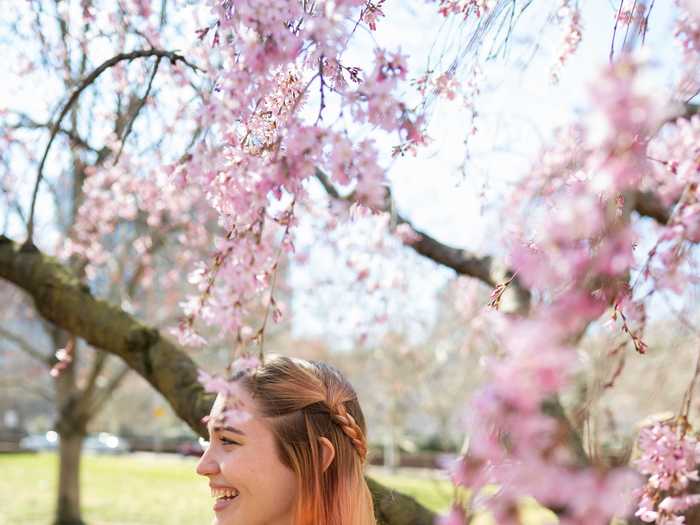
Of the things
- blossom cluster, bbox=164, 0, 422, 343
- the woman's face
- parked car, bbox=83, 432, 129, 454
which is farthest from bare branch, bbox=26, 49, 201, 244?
parked car, bbox=83, 432, 129, 454

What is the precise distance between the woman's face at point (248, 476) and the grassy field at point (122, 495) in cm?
558

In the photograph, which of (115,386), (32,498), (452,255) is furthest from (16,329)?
(452,255)

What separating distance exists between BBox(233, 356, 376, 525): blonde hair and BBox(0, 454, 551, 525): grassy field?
548 centimetres

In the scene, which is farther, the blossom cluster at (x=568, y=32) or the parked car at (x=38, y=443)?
the parked car at (x=38, y=443)

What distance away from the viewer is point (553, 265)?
2.46 feet

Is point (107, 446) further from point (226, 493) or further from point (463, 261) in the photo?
point (226, 493)

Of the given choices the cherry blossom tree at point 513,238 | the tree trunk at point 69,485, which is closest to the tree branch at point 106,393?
the tree trunk at point 69,485

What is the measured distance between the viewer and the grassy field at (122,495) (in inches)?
401

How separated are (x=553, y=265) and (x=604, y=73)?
169 mm

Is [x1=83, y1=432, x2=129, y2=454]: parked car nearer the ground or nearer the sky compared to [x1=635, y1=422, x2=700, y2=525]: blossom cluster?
nearer the sky

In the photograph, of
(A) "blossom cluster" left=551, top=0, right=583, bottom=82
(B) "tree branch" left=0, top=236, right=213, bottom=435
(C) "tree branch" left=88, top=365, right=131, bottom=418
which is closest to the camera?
(A) "blossom cluster" left=551, top=0, right=583, bottom=82

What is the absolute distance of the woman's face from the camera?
170cm

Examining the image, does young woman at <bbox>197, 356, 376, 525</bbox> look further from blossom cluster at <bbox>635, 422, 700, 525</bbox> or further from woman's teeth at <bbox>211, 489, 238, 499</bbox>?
blossom cluster at <bbox>635, 422, 700, 525</bbox>

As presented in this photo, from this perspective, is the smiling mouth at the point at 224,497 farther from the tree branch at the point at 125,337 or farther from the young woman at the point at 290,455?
the tree branch at the point at 125,337
